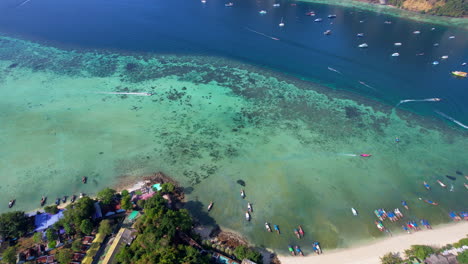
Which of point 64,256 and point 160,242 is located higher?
point 160,242

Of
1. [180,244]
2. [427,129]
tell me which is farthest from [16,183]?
[427,129]

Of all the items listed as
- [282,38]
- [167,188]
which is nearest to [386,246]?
[167,188]

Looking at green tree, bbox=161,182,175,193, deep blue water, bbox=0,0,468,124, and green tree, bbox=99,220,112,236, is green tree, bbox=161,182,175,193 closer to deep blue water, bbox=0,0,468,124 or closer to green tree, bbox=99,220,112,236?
green tree, bbox=99,220,112,236

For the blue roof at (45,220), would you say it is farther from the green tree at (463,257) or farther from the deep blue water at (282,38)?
the deep blue water at (282,38)

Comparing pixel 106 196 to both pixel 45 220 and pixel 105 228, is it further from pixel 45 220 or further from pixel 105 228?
pixel 45 220

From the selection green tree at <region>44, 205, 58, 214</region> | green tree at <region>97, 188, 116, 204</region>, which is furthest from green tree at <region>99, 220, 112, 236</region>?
green tree at <region>44, 205, 58, 214</region>

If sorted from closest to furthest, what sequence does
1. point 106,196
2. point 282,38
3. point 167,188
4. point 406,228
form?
1. point 106,196
2. point 406,228
3. point 167,188
4. point 282,38

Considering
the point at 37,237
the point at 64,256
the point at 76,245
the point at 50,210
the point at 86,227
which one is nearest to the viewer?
the point at 64,256
